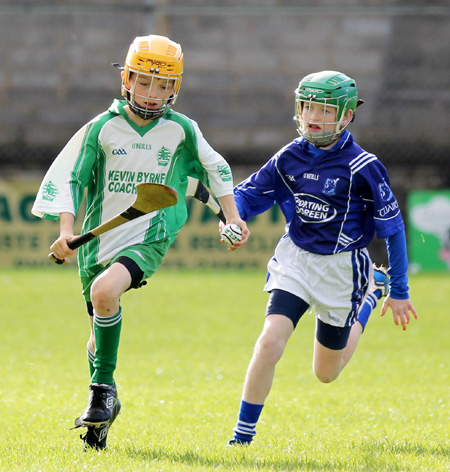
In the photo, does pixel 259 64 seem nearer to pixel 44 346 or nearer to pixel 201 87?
pixel 201 87

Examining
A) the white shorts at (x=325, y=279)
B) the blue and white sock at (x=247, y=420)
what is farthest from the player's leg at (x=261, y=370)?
the white shorts at (x=325, y=279)

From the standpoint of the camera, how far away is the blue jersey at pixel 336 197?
4.27 m

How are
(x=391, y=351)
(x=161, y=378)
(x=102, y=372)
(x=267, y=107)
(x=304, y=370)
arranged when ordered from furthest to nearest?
(x=267, y=107) → (x=391, y=351) → (x=304, y=370) → (x=161, y=378) → (x=102, y=372)

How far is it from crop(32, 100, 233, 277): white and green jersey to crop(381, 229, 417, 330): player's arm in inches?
33.3

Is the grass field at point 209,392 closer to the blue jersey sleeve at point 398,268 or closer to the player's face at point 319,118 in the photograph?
the blue jersey sleeve at point 398,268

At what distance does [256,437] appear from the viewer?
4414mm

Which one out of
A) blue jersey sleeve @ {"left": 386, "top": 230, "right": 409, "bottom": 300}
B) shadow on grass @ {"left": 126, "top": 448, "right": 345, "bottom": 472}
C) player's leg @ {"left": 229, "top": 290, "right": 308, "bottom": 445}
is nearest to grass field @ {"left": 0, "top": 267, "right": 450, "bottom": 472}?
shadow on grass @ {"left": 126, "top": 448, "right": 345, "bottom": 472}

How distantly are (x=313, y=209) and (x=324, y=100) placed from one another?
21.2 inches

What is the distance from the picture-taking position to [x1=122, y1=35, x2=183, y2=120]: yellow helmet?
410 cm

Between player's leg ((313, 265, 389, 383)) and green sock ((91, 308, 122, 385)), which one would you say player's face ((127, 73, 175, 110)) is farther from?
player's leg ((313, 265, 389, 383))

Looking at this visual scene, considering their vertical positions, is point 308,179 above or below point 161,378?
above

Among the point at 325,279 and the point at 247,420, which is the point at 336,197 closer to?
the point at 325,279

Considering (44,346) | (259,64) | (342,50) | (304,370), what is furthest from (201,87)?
(304,370)

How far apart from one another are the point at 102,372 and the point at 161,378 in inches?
91.2
